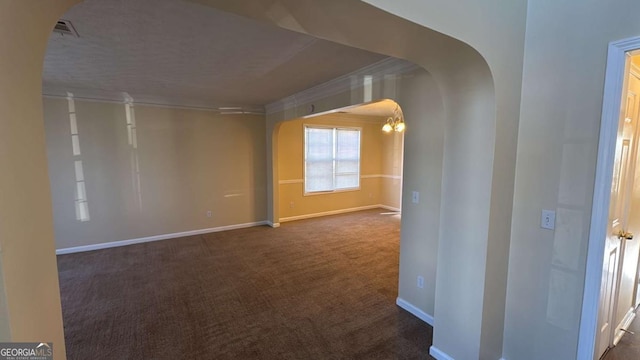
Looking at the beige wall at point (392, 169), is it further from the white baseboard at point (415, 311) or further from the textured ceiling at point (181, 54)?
the white baseboard at point (415, 311)

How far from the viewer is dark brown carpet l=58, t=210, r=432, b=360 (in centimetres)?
235

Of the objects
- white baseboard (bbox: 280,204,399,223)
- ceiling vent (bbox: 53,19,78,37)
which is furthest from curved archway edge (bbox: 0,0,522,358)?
white baseboard (bbox: 280,204,399,223)

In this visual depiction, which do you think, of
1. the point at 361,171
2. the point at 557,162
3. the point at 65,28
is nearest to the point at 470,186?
the point at 557,162

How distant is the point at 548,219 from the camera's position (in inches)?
73.7

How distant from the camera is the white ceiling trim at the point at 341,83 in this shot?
2.77 metres

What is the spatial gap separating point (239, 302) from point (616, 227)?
10.8ft

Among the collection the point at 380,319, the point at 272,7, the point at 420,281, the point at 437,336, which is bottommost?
the point at 380,319

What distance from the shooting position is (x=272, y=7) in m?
1.21

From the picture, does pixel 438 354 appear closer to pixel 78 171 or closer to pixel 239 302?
pixel 239 302

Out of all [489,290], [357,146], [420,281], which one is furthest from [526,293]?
[357,146]

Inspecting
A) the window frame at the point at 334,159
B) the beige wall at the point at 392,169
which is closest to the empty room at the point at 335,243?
the window frame at the point at 334,159

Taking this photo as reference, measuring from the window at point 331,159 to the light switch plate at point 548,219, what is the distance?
5.17m

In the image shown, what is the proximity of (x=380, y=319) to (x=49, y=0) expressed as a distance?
10.0 feet

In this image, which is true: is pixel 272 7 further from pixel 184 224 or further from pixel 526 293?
pixel 184 224
